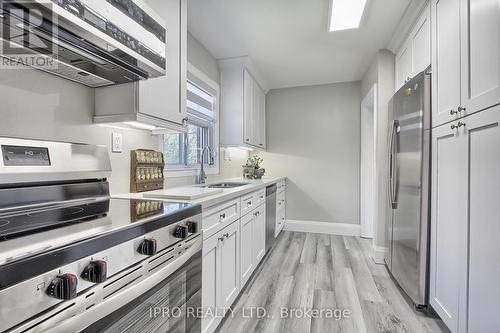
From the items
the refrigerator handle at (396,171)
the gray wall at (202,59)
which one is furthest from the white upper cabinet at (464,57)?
the gray wall at (202,59)

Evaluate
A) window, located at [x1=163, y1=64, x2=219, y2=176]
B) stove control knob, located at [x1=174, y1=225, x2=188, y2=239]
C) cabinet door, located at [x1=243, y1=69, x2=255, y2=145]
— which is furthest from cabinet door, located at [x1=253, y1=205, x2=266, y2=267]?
stove control knob, located at [x1=174, y1=225, x2=188, y2=239]

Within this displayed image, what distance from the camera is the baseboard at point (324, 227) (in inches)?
152

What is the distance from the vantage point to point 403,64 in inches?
97.7

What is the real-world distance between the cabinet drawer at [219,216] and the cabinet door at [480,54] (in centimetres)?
150

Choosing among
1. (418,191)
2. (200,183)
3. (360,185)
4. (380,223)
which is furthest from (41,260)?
(360,185)

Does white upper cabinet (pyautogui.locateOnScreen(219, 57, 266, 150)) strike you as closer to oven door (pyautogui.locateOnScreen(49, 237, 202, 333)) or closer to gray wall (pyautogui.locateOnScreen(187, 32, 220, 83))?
gray wall (pyautogui.locateOnScreen(187, 32, 220, 83))

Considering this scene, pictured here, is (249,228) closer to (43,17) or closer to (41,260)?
(41,260)

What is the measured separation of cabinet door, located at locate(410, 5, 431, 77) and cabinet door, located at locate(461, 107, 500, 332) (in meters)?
0.84

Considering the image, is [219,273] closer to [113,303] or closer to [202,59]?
[113,303]

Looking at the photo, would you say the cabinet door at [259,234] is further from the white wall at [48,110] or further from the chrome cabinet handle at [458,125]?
the chrome cabinet handle at [458,125]

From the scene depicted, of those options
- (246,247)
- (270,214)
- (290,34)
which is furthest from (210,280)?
(290,34)

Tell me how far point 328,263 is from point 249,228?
123 cm

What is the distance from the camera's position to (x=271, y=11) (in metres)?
2.07

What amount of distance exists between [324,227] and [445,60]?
116 inches
